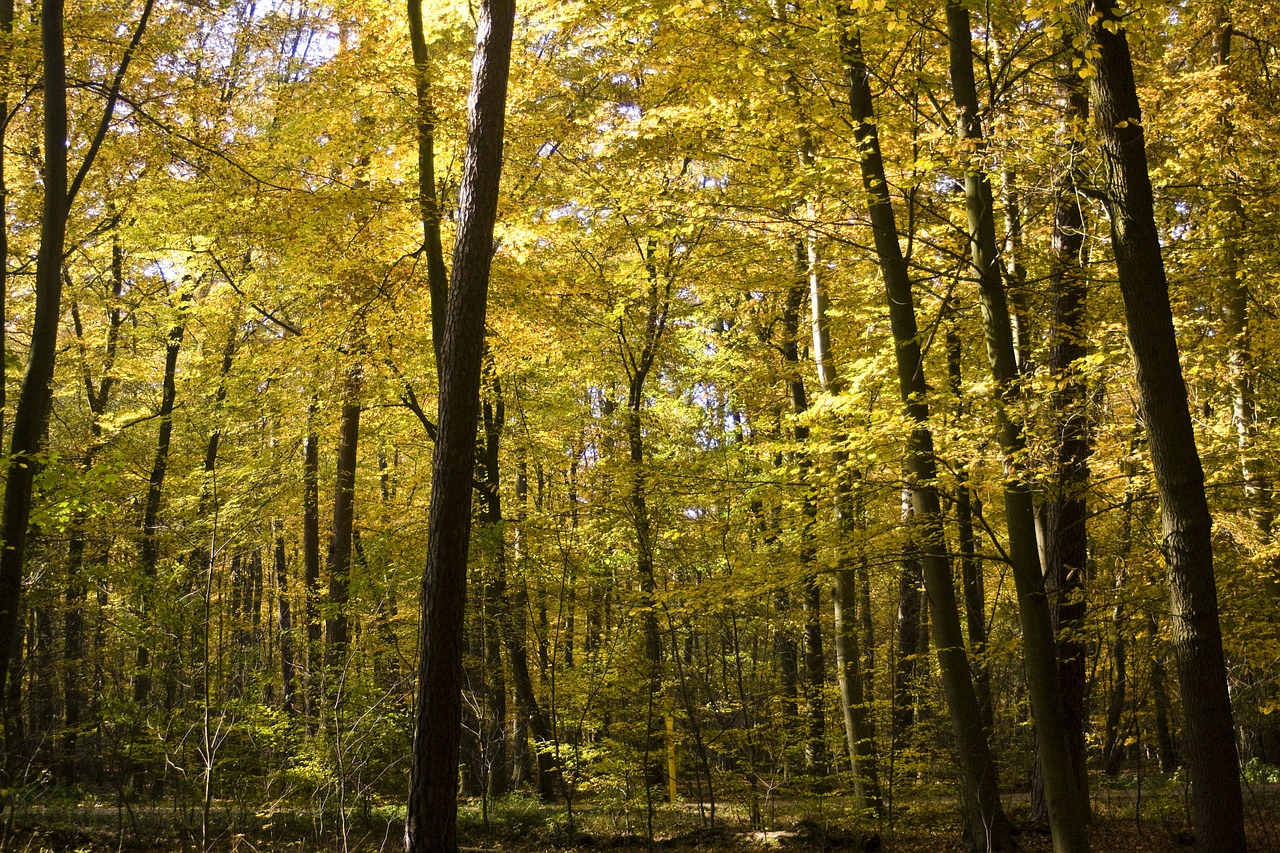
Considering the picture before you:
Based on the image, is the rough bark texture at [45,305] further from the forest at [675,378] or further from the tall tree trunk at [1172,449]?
the tall tree trunk at [1172,449]

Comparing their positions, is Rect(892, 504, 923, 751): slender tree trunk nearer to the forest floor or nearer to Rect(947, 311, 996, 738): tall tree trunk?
Rect(947, 311, 996, 738): tall tree trunk

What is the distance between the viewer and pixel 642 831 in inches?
392

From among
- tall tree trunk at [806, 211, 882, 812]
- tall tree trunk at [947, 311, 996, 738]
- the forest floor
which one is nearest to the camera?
tall tree trunk at [947, 311, 996, 738]

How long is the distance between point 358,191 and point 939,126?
6.58m

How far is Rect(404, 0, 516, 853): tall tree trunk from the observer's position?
5457 millimetres

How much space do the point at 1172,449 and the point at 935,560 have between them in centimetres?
280

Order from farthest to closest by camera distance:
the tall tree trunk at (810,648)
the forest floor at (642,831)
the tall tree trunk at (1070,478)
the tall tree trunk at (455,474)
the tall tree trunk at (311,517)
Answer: the tall tree trunk at (311,517) → the tall tree trunk at (810,648) → the forest floor at (642,831) → the tall tree trunk at (1070,478) → the tall tree trunk at (455,474)

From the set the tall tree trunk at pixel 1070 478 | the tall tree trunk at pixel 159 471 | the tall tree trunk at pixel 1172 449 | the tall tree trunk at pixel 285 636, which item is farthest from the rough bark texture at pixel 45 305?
the tall tree trunk at pixel 1070 478

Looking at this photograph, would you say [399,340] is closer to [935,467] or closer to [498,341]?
[498,341]

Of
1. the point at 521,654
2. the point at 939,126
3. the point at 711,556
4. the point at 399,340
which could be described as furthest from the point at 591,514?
the point at 939,126

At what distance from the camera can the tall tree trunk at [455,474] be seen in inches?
215

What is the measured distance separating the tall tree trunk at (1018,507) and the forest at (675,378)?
36 mm

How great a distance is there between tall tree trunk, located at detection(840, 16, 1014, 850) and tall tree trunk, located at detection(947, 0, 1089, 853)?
0.66m

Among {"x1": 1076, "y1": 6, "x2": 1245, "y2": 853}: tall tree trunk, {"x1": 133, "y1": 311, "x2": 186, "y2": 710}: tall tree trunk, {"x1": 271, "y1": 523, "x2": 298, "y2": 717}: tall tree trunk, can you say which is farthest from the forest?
{"x1": 271, "y1": 523, "x2": 298, "y2": 717}: tall tree trunk
